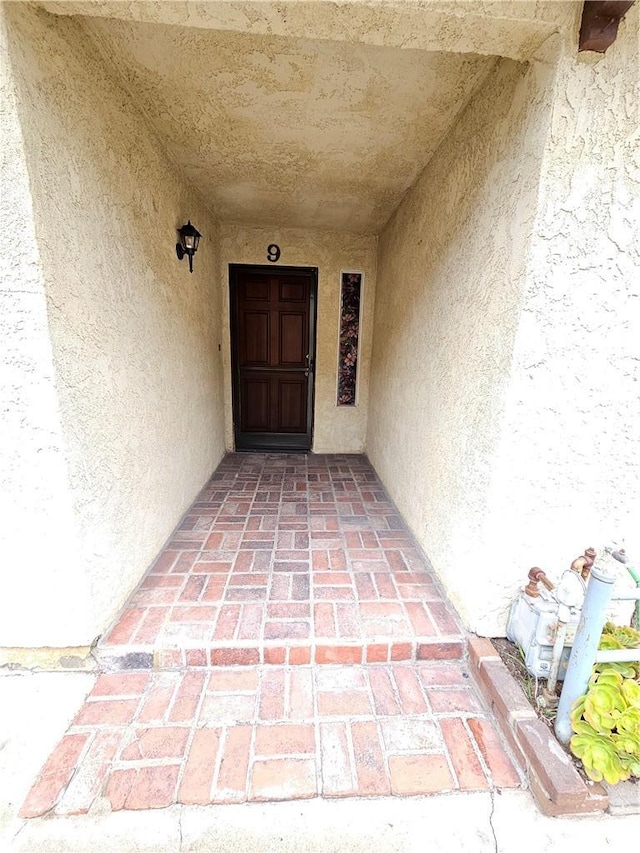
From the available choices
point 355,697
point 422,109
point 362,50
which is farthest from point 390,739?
point 422,109

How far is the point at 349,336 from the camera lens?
4035 millimetres

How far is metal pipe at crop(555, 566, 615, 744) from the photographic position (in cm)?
114

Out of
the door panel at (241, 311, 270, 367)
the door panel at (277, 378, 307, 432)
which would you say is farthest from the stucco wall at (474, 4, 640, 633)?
the door panel at (241, 311, 270, 367)

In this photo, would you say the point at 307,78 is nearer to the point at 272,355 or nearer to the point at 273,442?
the point at 272,355

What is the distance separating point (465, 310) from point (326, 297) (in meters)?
2.40

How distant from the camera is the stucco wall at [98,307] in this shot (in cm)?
124

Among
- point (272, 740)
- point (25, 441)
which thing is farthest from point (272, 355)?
point (272, 740)

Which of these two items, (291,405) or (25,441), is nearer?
(25,441)

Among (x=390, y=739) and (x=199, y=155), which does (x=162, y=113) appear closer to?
(x=199, y=155)

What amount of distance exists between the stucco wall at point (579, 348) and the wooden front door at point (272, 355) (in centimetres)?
291

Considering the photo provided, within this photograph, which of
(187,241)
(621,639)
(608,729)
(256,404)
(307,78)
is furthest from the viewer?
(256,404)

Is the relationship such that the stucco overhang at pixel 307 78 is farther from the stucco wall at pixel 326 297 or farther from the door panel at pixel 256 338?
the door panel at pixel 256 338

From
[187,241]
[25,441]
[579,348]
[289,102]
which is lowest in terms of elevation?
[25,441]

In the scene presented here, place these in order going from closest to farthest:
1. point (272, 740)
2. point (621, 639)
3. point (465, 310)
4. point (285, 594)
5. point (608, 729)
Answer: point (608, 729) → point (272, 740) → point (621, 639) → point (465, 310) → point (285, 594)
